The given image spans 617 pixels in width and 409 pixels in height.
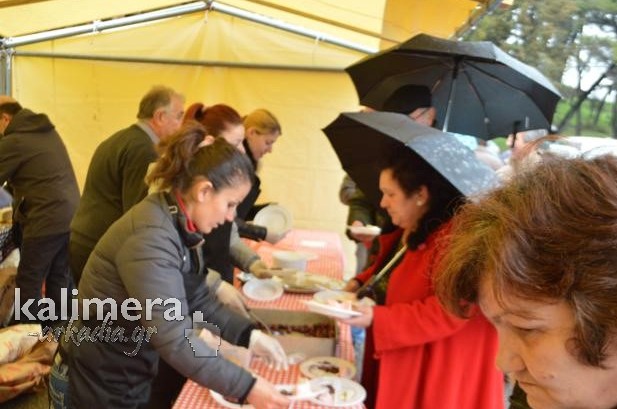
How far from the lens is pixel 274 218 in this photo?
321 centimetres

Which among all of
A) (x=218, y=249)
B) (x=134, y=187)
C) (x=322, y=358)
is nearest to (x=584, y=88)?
(x=322, y=358)

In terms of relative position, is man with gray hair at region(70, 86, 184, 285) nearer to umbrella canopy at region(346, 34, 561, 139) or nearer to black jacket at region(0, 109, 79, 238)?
black jacket at region(0, 109, 79, 238)

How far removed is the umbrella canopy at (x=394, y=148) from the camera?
1.36 meters

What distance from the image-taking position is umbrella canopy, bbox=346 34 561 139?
6.93ft

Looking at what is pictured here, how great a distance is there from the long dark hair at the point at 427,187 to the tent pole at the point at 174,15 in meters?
3.50

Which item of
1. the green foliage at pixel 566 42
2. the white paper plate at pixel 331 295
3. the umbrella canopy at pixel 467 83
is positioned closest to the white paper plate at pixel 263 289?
the white paper plate at pixel 331 295

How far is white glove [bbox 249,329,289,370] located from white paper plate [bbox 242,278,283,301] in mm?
583

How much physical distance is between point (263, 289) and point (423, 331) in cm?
→ 98

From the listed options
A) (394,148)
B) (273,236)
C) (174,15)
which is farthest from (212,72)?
(394,148)

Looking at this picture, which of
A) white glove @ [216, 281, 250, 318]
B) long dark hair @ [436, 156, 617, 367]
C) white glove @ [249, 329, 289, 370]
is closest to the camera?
long dark hair @ [436, 156, 617, 367]

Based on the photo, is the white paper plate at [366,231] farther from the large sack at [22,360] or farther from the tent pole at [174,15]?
the tent pole at [174,15]

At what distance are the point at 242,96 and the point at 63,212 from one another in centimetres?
227

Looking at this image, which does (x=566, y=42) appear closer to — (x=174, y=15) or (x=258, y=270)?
(x=258, y=270)

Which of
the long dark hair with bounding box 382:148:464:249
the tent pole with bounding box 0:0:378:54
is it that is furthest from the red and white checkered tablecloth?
the tent pole with bounding box 0:0:378:54
